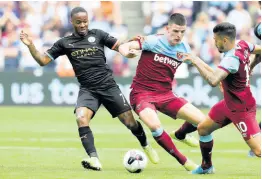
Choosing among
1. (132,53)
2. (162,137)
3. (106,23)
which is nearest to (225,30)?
(132,53)

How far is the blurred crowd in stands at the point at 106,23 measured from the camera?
25328 millimetres

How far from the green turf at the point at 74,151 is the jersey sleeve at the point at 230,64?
144 cm

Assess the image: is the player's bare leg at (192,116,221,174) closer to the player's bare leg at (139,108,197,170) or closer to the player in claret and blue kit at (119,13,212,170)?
the player's bare leg at (139,108,197,170)

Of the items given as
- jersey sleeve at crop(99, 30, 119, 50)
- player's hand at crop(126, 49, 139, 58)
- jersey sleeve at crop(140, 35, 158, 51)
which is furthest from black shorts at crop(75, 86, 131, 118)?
player's hand at crop(126, 49, 139, 58)

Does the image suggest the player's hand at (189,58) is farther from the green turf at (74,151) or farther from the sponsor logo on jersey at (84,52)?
the sponsor logo on jersey at (84,52)

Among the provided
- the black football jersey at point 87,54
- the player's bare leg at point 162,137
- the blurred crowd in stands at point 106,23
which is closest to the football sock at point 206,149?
the player's bare leg at point 162,137

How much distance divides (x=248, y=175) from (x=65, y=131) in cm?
805

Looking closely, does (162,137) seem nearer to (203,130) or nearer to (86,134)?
(203,130)

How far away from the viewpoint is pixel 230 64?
10508 millimetres

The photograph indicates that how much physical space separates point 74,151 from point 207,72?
16.0 ft

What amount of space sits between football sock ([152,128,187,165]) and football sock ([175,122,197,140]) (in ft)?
4.86

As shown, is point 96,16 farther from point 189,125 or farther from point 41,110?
point 189,125

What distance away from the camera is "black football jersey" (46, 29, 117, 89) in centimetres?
1233

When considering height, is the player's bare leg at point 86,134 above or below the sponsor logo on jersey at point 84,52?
below
